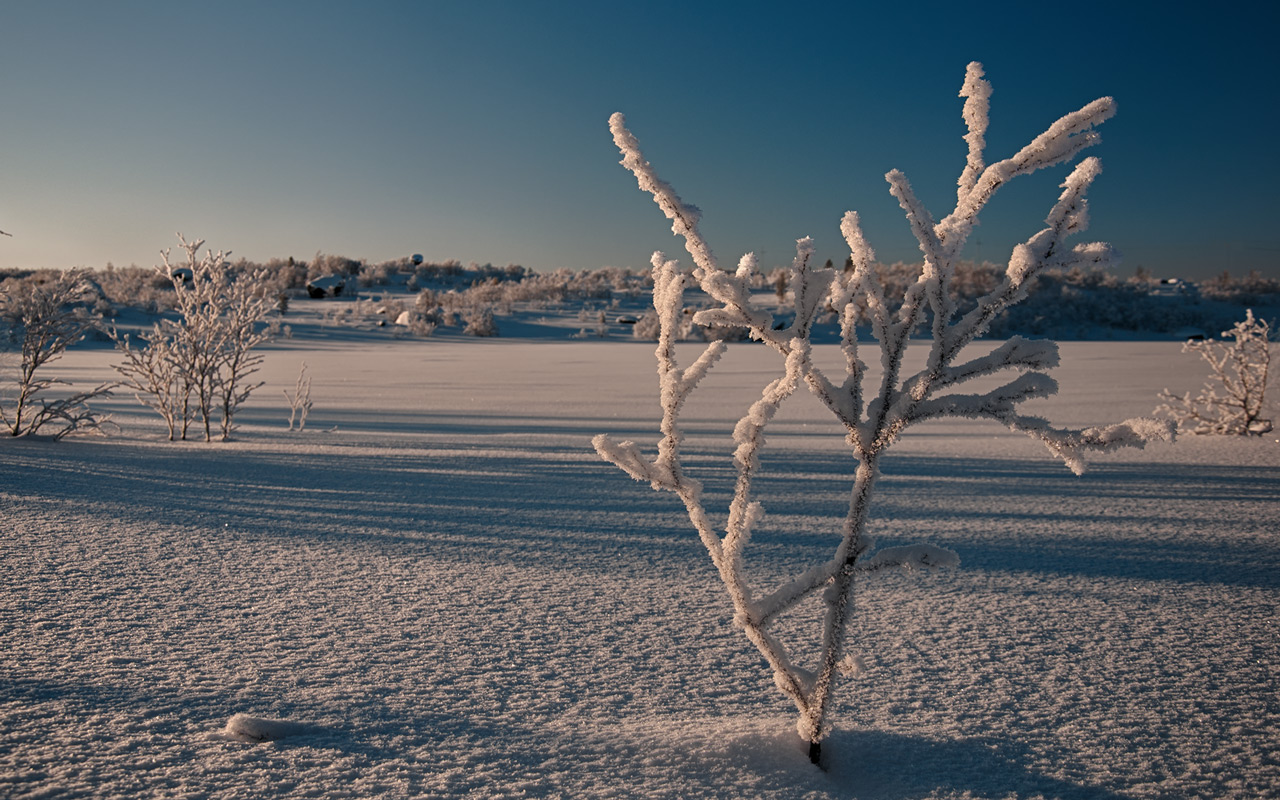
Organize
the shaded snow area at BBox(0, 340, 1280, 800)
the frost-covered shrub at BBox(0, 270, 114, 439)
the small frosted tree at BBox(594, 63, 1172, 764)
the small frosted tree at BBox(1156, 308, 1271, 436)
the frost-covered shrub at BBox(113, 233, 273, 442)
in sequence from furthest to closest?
the small frosted tree at BBox(1156, 308, 1271, 436)
the frost-covered shrub at BBox(113, 233, 273, 442)
the frost-covered shrub at BBox(0, 270, 114, 439)
the shaded snow area at BBox(0, 340, 1280, 800)
the small frosted tree at BBox(594, 63, 1172, 764)

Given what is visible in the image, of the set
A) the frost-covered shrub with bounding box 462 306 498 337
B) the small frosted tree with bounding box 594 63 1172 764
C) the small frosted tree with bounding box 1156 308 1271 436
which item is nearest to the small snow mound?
the small frosted tree with bounding box 594 63 1172 764

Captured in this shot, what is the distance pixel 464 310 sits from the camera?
2220 centimetres

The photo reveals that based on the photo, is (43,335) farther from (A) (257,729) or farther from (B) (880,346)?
(B) (880,346)

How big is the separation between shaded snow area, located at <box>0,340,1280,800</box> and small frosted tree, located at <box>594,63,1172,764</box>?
1.23 feet

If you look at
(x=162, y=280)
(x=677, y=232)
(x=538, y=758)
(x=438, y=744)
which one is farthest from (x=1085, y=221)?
(x=162, y=280)

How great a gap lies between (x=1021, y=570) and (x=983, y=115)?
1.84 metres

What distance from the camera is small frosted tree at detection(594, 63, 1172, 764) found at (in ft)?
3.46

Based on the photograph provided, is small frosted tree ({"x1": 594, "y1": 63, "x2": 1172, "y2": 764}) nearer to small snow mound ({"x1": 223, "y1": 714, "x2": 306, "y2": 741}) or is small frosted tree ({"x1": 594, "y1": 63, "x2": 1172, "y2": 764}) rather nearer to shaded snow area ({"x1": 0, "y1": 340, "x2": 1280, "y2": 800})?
shaded snow area ({"x1": 0, "y1": 340, "x2": 1280, "y2": 800})

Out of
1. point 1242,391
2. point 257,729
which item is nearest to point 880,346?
point 257,729

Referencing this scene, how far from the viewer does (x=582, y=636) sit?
1867 mm

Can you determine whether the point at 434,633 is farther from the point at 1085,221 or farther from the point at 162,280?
the point at 162,280

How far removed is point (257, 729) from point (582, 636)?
77 centimetres

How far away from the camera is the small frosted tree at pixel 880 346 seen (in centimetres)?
106

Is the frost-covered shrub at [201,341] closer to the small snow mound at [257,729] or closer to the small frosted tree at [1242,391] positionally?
the small snow mound at [257,729]
